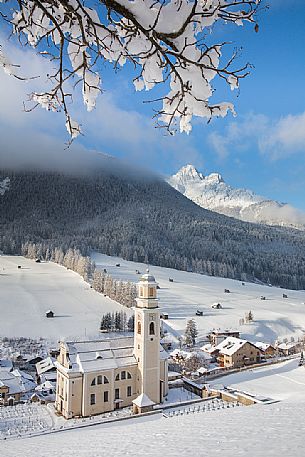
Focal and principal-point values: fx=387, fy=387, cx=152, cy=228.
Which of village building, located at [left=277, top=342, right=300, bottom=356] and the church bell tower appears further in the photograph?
village building, located at [left=277, top=342, right=300, bottom=356]

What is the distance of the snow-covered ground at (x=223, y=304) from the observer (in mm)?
51594

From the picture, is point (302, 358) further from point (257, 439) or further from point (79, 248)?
point (79, 248)

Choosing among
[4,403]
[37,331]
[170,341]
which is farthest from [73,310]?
[4,403]

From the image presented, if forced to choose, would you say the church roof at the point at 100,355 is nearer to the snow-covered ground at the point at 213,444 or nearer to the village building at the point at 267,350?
the snow-covered ground at the point at 213,444

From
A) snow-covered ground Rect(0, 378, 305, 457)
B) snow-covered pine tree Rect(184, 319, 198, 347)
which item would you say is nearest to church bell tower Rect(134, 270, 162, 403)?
snow-covered ground Rect(0, 378, 305, 457)

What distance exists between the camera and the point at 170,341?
44.1 meters

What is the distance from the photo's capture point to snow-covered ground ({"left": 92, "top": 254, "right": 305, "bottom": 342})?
51.6 metres

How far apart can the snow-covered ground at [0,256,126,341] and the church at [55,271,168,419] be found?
19343mm

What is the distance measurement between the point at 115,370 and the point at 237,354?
685 inches

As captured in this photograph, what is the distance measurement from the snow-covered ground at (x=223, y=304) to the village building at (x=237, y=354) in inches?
376

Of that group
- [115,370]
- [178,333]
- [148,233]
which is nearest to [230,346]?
[178,333]

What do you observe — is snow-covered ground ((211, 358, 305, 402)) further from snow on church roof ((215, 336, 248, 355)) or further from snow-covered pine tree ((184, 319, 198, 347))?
snow-covered pine tree ((184, 319, 198, 347))

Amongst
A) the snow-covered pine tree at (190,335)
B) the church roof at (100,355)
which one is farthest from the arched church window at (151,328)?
the snow-covered pine tree at (190,335)

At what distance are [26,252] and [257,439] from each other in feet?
365
